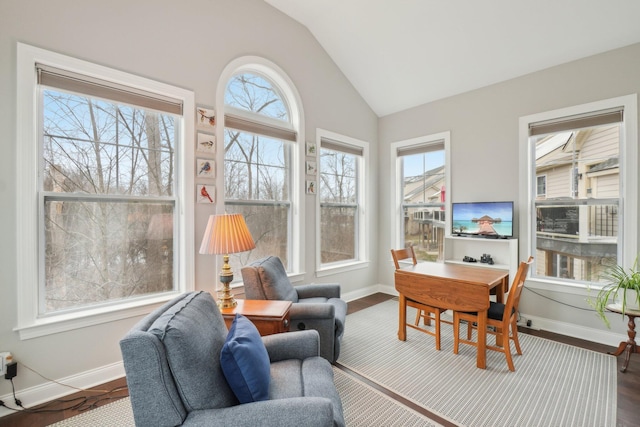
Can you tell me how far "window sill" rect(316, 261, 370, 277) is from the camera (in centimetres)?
378

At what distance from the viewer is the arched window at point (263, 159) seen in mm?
3025

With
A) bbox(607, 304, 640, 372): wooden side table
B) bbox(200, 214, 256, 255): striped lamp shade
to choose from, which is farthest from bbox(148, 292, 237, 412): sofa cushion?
bbox(607, 304, 640, 372): wooden side table

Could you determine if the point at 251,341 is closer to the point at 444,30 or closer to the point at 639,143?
the point at 444,30

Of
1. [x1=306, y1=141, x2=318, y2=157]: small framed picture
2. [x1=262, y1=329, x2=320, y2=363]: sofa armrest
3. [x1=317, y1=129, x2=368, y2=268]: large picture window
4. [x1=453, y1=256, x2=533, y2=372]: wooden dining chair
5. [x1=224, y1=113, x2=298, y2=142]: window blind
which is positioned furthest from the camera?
[x1=317, y1=129, x2=368, y2=268]: large picture window

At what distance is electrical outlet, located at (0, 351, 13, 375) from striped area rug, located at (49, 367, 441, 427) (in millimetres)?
461

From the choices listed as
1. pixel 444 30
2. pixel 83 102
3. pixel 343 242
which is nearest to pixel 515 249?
pixel 343 242

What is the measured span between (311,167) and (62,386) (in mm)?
2901

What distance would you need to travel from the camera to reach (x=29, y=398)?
194cm

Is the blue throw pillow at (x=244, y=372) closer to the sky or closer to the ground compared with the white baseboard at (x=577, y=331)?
closer to the sky

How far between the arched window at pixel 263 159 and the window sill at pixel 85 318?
2.92 feet

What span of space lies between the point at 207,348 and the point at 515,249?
10.9ft

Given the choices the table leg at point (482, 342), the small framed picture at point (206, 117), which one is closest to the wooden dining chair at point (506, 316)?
the table leg at point (482, 342)

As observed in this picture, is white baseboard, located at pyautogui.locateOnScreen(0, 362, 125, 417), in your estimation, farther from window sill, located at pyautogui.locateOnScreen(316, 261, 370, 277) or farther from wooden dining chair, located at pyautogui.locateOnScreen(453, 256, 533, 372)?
wooden dining chair, located at pyautogui.locateOnScreen(453, 256, 533, 372)

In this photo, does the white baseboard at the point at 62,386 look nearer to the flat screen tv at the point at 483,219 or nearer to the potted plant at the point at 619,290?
the flat screen tv at the point at 483,219
